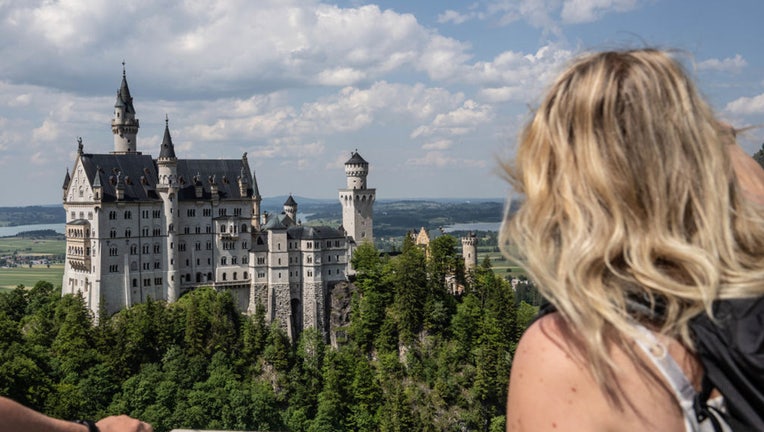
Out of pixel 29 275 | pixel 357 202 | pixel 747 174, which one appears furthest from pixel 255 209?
pixel 29 275

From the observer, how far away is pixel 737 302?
3.34m

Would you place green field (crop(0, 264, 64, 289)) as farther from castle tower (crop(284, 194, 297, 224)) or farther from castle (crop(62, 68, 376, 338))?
castle (crop(62, 68, 376, 338))

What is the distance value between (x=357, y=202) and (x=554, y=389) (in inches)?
3174

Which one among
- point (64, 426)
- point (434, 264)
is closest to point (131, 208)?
point (434, 264)

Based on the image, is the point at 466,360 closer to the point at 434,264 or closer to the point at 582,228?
the point at 434,264

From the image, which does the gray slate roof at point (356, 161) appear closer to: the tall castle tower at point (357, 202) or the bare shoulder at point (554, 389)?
the tall castle tower at point (357, 202)

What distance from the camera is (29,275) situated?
160 meters

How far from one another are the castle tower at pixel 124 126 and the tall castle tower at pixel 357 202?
2276cm

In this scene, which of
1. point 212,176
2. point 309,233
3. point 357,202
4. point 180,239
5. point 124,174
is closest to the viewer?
point 124,174

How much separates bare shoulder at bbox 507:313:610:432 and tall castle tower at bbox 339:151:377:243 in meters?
79.2

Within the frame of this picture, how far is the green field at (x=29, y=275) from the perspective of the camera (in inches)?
5694

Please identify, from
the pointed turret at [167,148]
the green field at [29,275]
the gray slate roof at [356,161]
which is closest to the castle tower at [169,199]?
the pointed turret at [167,148]

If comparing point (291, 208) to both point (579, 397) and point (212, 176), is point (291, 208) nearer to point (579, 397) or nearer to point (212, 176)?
point (212, 176)

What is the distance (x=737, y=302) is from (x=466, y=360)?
64656 millimetres
